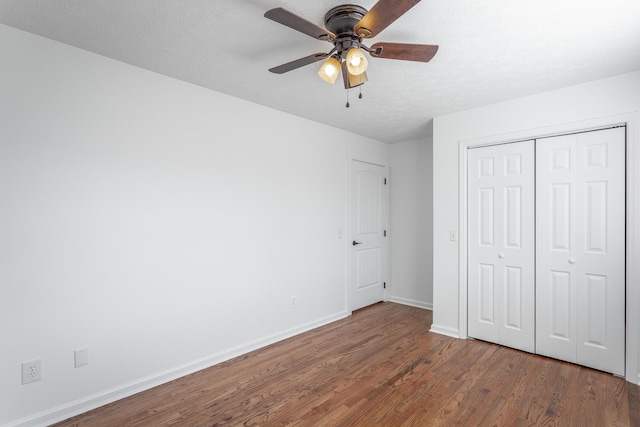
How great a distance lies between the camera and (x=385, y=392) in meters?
2.42

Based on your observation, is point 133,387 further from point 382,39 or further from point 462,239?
point 462,239

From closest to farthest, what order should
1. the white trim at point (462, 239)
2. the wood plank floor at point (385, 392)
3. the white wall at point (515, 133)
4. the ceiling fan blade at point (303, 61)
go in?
the ceiling fan blade at point (303, 61)
the wood plank floor at point (385, 392)
the white wall at point (515, 133)
the white trim at point (462, 239)

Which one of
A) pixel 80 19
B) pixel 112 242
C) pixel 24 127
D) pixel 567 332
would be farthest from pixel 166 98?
pixel 567 332

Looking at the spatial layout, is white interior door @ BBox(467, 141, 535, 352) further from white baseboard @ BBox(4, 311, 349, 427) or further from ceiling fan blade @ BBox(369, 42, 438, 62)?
white baseboard @ BBox(4, 311, 349, 427)

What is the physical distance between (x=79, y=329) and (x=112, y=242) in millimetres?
611

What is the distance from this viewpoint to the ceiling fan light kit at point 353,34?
1.50 metres

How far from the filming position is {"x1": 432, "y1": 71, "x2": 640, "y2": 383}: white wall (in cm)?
255

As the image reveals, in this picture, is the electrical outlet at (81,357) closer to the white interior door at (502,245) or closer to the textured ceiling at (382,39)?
the textured ceiling at (382,39)

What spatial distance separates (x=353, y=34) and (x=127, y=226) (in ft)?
6.74

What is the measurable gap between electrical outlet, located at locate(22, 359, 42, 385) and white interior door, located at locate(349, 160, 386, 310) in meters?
3.21

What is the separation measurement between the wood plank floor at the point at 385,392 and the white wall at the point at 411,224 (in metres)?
1.45

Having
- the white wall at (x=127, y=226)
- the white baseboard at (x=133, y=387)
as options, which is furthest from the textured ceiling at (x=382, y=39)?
the white baseboard at (x=133, y=387)

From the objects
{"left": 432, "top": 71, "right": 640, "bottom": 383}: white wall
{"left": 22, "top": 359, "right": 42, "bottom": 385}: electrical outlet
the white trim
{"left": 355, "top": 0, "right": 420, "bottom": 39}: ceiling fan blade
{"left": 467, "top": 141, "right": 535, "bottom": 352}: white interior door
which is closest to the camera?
{"left": 355, "top": 0, "right": 420, "bottom": 39}: ceiling fan blade

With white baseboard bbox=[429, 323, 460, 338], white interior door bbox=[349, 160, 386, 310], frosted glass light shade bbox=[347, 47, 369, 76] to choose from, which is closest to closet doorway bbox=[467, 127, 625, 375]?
white baseboard bbox=[429, 323, 460, 338]
